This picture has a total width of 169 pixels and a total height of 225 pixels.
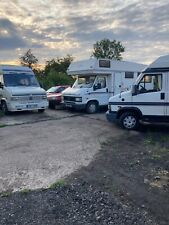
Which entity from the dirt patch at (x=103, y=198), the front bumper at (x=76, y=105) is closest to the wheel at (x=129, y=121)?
the dirt patch at (x=103, y=198)

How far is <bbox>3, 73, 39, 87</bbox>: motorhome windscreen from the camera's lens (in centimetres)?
1517

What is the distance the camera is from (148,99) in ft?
35.6

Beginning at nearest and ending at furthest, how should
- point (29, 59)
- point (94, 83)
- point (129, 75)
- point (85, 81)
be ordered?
point (94, 83)
point (85, 81)
point (129, 75)
point (29, 59)

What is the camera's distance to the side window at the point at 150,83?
1070 centimetres

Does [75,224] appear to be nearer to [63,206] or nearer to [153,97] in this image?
[63,206]

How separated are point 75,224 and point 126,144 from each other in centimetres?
512

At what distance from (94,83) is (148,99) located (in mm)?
5291

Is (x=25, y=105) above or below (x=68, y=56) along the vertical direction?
below

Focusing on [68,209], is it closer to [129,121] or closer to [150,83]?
[129,121]

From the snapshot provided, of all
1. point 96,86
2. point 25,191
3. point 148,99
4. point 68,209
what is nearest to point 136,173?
point 68,209

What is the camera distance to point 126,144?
29.3 ft

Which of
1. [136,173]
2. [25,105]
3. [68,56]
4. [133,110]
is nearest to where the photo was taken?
[136,173]

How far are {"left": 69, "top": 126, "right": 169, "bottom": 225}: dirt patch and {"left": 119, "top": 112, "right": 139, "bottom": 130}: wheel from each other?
5.83 ft

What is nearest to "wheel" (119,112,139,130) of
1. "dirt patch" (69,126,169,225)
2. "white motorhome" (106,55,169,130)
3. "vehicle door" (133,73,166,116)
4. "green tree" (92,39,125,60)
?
"white motorhome" (106,55,169,130)
